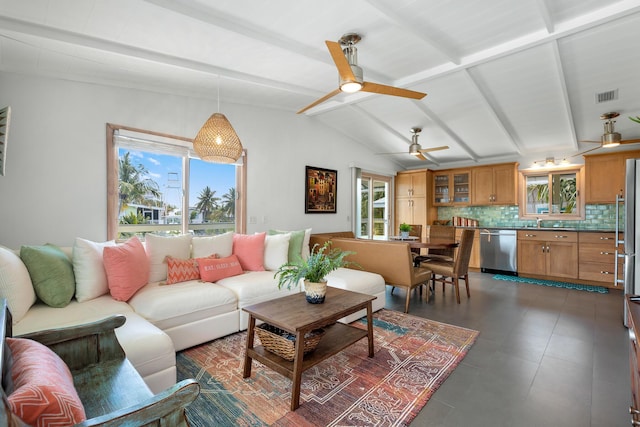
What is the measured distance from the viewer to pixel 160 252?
308 centimetres

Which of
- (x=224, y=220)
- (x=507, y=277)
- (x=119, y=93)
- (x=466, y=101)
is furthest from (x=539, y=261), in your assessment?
(x=119, y=93)

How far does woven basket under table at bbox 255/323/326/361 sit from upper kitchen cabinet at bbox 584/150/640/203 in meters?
5.86

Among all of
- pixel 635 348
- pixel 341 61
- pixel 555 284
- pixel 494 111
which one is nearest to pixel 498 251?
pixel 555 284

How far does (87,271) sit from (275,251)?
188 centimetres

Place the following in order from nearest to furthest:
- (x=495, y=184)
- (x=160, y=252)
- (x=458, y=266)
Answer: (x=160, y=252) < (x=458, y=266) < (x=495, y=184)

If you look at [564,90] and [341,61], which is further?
[564,90]

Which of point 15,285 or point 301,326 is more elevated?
point 15,285

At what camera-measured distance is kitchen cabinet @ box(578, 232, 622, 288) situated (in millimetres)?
4926

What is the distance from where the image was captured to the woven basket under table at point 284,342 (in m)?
2.01

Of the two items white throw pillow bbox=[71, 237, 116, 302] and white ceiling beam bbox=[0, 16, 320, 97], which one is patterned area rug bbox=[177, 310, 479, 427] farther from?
white ceiling beam bbox=[0, 16, 320, 97]

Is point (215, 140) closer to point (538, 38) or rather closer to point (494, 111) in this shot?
point (538, 38)

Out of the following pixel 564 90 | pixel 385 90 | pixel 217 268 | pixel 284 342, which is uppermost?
pixel 564 90

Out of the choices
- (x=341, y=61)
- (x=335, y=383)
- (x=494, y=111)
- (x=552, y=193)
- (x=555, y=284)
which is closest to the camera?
(x=335, y=383)

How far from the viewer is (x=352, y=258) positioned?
4277 mm
